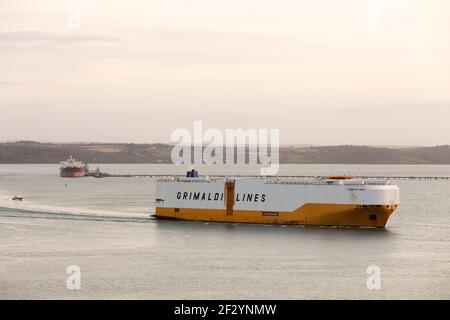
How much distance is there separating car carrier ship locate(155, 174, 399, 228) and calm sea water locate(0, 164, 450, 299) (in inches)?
37.8

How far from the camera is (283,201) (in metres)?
56.6

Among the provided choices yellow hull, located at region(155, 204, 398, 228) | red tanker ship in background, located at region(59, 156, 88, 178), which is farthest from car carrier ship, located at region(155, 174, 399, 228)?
red tanker ship in background, located at region(59, 156, 88, 178)

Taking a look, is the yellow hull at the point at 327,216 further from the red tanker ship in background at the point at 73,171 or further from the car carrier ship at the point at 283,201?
the red tanker ship in background at the point at 73,171

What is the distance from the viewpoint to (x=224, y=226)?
57719 millimetres

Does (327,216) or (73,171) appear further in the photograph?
(73,171)

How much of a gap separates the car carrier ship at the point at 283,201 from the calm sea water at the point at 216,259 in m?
0.96

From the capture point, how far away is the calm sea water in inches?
1425

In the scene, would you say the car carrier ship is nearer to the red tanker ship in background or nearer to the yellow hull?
the yellow hull

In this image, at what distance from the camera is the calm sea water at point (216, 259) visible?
36188 millimetres

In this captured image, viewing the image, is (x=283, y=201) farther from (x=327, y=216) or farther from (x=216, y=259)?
(x=216, y=259)

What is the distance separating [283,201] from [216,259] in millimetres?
13245

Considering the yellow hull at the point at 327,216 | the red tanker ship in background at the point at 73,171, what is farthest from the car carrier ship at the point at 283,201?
the red tanker ship in background at the point at 73,171

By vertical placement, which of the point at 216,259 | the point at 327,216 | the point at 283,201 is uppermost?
the point at 283,201

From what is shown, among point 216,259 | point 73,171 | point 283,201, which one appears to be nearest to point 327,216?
point 283,201
